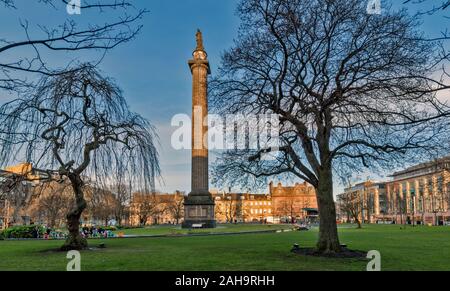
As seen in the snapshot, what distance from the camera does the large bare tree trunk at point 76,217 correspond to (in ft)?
68.2

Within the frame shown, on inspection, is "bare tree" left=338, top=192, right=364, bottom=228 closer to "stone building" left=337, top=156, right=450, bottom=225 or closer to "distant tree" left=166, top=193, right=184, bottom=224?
"stone building" left=337, top=156, right=450, bottom=225

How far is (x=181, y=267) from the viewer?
15.8m

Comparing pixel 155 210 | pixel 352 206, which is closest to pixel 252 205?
pixel 155 210

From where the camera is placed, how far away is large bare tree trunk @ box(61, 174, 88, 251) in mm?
20797

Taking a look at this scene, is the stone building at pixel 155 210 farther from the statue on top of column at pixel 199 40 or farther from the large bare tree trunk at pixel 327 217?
the statue on top of column at pixel 199 40

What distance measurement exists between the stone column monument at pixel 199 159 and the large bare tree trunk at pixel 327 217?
125 feet

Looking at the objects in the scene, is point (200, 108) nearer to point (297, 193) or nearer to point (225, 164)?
point (225, 164)

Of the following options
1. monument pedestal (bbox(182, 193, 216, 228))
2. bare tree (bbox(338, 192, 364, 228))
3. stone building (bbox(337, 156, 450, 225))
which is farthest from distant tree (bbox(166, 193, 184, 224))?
monument pedestal (bbox(182, 193, 216, 228))

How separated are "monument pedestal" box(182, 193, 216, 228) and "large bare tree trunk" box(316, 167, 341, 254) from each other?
131ft

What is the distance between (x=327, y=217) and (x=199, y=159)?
140 feet

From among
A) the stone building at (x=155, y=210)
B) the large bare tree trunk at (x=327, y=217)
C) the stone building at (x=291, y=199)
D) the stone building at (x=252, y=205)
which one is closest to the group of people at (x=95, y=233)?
the stone building at (x=155, y=210)
